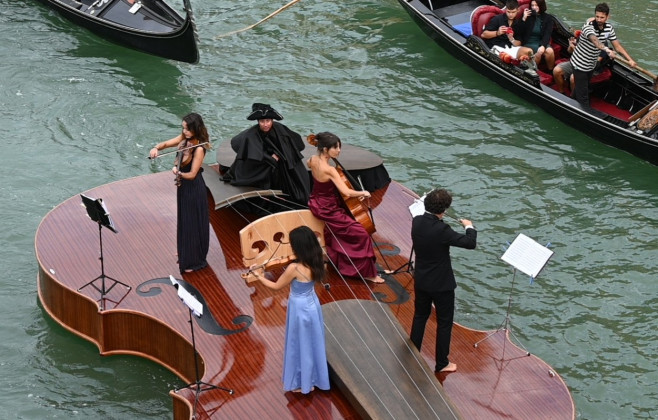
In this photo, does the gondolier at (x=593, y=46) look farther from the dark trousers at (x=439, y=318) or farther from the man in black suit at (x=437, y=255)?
the dark trousers at (x=439, y=318)

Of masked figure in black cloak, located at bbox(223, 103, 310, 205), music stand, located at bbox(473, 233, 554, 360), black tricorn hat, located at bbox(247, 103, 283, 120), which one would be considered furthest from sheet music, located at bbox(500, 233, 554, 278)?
black tricorn hat, located at bbox(247, 103, 283, 120)

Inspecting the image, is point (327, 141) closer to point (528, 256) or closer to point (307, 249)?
point (307, 249)

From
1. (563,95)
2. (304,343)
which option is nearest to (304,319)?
(304,343)

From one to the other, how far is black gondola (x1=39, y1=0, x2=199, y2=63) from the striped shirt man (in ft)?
12.3

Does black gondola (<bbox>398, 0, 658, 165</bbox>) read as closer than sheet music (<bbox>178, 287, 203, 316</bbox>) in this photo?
No

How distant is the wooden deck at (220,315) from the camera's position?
5.19 meters

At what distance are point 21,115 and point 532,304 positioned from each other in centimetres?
521

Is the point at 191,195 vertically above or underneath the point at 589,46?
underneath

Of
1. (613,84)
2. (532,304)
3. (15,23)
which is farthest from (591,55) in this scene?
(15,23)

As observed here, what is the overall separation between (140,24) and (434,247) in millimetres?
6355

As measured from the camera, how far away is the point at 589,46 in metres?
8.76

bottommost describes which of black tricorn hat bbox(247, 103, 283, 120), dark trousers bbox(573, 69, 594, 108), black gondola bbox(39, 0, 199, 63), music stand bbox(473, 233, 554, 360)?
black gondola bbox(39, 0, 199, 63)

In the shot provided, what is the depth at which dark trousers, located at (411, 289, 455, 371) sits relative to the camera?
16.9 feet

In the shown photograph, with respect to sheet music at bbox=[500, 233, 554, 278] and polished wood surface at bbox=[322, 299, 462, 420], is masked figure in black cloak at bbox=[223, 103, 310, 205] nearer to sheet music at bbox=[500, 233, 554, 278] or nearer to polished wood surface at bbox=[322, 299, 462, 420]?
polished wood surface at bbox=[322, 299, 462, 420]
